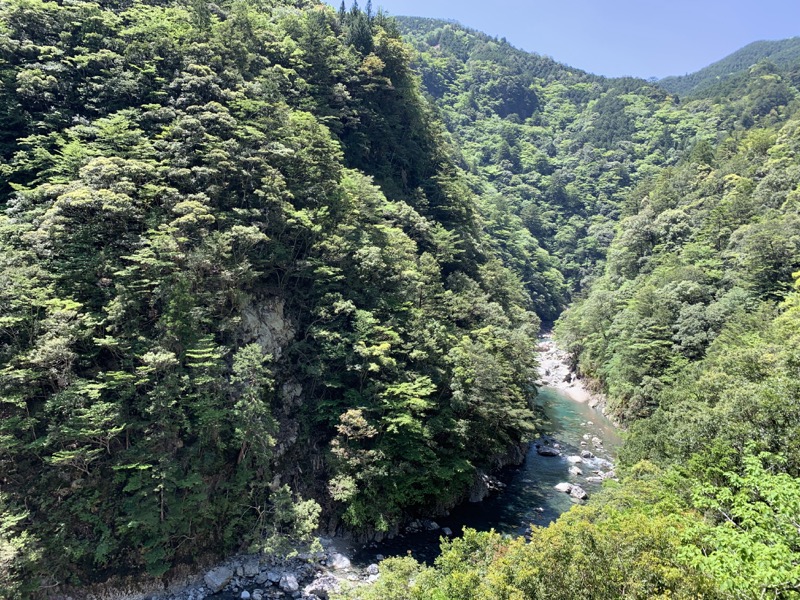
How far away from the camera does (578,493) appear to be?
32.0m

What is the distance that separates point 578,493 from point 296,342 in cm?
2452

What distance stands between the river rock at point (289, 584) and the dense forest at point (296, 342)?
1949 millimetres

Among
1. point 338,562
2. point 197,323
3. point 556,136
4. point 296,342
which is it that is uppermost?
point 556,136

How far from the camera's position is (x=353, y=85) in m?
51.1

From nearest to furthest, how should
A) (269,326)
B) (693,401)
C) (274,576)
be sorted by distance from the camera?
(274,576), (693,401), (269,326)

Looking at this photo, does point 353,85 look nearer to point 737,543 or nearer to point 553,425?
point 553,425

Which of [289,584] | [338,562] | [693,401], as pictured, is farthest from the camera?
[693,401]

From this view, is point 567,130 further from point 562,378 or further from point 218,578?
point 218,578

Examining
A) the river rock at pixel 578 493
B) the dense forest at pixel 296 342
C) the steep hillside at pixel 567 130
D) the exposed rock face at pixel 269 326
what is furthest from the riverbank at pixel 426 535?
the steep hillside at pixel 567 130

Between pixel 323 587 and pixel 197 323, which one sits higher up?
pixel 197 323

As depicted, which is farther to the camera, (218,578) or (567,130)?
(567,130)

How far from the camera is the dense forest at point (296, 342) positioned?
15.7 meters

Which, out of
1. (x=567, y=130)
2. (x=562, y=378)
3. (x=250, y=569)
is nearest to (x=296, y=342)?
(x=250, y=569)

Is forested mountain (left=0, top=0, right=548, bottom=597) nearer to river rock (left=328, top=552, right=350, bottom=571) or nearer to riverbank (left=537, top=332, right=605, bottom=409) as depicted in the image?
river rock (left=328, top=552, right=350, bottom=571)
